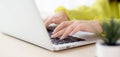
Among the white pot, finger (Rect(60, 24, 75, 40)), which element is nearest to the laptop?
finger (Rect(60, 24, 75, 40))

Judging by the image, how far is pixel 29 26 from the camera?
0.70m

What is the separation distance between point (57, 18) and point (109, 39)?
622 millimetres

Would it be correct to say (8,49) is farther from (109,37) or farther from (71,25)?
(109,37)

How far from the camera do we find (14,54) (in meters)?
0.68

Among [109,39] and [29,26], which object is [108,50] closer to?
[109,39]

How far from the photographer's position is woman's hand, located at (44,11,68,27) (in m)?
1.03

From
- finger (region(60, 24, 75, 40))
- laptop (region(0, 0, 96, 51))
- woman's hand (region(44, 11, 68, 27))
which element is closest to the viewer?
laptop (region(0, 0, 96, 51))

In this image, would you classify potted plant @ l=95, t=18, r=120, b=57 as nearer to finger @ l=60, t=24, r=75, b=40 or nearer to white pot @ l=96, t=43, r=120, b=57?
white pot @ l=96, t=43, r=120, b=57

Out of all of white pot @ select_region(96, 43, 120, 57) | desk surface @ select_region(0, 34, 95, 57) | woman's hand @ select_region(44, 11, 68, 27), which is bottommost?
desk surface @ select_region(0, 34, 95, 57)

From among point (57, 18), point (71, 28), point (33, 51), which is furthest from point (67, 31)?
point (57, 18)

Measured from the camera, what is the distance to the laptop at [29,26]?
0.65m

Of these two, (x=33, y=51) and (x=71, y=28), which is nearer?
(x=33, y=51)

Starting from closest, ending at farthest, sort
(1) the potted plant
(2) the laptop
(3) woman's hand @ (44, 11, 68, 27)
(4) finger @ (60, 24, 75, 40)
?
1. (1) the potted plant
2. (2) the laptop
3. (4) finger @ (60, 24, 75, 40)
4. (3) woman's hand @ (44, 11, 68, 27)

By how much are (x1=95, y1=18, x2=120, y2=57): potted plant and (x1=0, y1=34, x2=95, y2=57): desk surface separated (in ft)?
0.49
